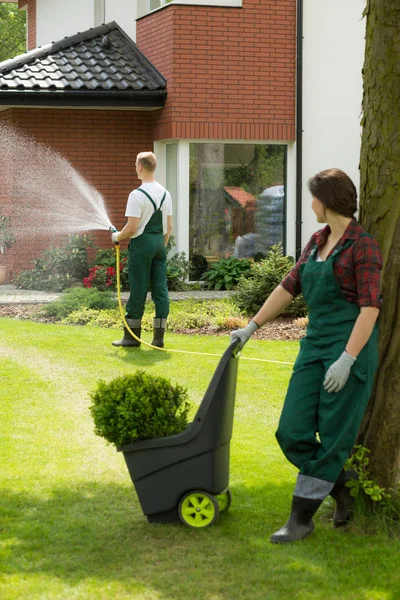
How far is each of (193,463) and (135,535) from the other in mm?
424

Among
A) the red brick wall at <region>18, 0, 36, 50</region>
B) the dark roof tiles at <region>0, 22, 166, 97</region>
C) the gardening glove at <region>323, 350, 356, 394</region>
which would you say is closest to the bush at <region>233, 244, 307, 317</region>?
the dark roof tiles at <region>0, 22, 166, 97</region>

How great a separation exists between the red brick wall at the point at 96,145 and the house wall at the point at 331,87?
2.66 metres

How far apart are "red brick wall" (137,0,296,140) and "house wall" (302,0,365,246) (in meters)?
0.31

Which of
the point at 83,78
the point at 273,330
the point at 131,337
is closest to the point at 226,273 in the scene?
the point at 83,78

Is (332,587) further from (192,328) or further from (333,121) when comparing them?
(333,121)

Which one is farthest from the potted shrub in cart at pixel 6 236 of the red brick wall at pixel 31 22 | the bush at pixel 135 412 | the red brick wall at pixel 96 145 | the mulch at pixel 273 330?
the bush at pixel 135 412

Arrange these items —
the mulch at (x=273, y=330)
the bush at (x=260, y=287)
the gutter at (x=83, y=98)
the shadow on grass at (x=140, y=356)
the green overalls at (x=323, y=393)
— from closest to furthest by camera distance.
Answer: the green overalls at (x=323, y=393)
the shadow on grass at (x=140, y=356)
the mulch at (x=273, y=330)
the bush at (x=260, y=287)
the gutter at (x=83, y=98)

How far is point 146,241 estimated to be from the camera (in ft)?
32.0

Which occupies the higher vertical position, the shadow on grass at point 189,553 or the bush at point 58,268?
the bush at point 58,268

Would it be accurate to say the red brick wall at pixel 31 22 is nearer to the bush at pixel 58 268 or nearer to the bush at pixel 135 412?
the bush at pixel 58 268

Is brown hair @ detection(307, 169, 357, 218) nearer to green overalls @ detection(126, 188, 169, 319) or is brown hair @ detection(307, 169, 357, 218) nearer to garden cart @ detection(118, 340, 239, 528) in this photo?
garden cart @ detection(118, 340, 239, 528)

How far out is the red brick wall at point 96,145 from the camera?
16.8 meters

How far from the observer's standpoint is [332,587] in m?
4.24

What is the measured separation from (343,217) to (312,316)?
460 mm
